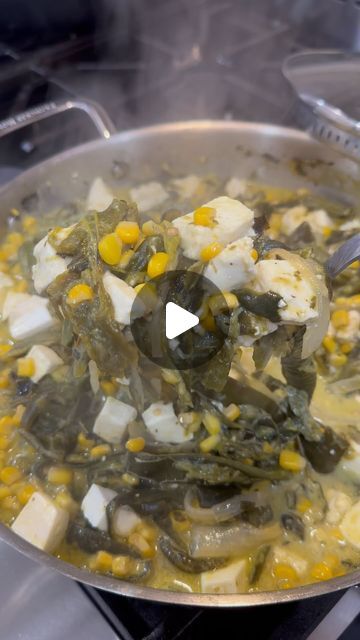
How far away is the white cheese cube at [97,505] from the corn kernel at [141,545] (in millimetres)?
113

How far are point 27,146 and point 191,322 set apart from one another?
2.35 m

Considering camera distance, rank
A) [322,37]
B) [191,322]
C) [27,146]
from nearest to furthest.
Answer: [191,322] < [27,146] < [322,37]

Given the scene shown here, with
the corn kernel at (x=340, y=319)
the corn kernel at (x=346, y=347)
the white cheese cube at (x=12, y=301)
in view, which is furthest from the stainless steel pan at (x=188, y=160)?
the corn kernel at (x=346, y=347)

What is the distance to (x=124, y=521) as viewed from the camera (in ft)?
7.29

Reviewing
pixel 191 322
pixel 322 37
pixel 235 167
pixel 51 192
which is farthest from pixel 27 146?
pixel 322 37

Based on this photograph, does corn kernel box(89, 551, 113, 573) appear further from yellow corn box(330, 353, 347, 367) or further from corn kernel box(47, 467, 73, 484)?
yellow corn box(330, 353, 347, 367)

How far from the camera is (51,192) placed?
333 cm

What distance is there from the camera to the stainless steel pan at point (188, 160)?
10.7 feet

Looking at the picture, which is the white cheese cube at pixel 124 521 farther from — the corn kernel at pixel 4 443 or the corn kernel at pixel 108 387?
the corn kernel at pixel 4 443

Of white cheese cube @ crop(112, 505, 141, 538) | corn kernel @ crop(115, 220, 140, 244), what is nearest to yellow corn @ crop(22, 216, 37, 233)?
corn kernel @ crop(115, 220, 140, 244)

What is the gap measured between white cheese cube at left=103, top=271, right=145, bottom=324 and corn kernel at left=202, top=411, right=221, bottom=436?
0.60m

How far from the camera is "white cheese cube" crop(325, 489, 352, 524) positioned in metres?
2.35

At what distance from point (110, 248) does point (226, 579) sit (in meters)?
1.26

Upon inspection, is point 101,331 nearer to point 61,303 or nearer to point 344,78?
point 61,303
